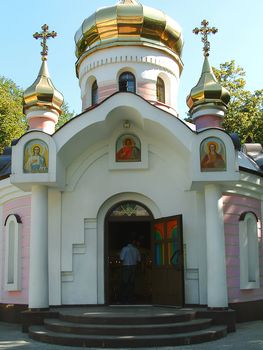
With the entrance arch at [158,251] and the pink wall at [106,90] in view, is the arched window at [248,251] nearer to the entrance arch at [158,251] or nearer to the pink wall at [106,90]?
the entrance arch at [158,251]

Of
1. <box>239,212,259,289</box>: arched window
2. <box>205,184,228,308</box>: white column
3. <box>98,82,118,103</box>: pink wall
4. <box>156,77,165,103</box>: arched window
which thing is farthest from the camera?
<box>156,77,165,103</box>: arched window

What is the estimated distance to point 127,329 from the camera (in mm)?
8555

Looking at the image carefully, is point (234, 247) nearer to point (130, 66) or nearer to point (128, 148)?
point (128, 148)

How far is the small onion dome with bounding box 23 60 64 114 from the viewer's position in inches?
486

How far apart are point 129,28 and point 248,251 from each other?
7.24 metres

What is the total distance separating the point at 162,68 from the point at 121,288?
6557 millimetres

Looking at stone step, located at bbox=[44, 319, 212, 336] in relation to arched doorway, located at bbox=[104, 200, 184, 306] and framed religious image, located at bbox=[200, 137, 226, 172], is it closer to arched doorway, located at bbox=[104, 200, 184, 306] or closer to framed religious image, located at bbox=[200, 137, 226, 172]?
arched doorway, located at bbox=[104, 200, 184, 306]

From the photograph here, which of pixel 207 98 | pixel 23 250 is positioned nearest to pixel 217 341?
pixel 23 250

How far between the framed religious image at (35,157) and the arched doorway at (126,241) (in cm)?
221

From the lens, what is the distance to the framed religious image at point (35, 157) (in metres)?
10.4

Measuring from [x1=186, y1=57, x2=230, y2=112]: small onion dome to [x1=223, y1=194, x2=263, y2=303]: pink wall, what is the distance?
2.46m

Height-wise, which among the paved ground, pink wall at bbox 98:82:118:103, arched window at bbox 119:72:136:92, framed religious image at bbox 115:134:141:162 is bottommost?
the paved ground

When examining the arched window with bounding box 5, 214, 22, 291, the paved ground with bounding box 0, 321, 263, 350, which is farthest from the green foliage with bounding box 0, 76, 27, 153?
the paved ground with bounding box 0, 321, 263, 350

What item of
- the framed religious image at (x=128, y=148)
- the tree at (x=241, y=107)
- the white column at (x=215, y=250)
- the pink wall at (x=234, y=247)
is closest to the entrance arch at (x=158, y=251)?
the white column at (x=215, y=250)
